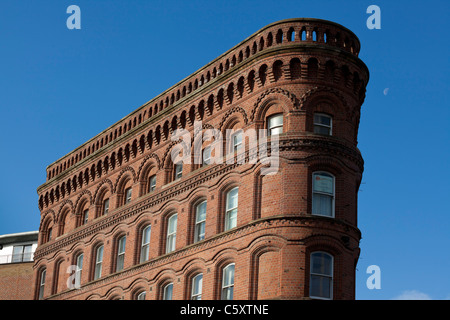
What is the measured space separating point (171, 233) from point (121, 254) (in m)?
4.88

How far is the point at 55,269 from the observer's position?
5128 cm

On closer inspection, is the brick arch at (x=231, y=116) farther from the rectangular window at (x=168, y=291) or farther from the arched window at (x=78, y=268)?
the arched window at (x=78, y=268)

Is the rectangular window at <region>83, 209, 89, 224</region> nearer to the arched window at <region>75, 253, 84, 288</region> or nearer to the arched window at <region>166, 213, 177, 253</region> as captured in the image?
the arched window at <region>75, 253, 84, 288</region>

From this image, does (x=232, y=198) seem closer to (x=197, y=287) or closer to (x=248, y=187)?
(x=248, y=187)

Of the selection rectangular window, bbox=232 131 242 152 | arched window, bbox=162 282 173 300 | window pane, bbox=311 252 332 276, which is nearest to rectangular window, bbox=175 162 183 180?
rectangular window, bbox=232 131 242 152

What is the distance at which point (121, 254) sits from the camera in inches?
1789

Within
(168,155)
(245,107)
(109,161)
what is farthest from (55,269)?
(245,107)

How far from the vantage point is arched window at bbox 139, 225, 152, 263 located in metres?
43.5

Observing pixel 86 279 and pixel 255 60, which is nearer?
pixel 255 60

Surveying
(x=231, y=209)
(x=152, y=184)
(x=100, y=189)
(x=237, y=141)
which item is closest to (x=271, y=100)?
(x=237, y=141)

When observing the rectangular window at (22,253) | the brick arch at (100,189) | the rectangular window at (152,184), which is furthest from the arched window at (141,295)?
the rectangular window at (22,253)

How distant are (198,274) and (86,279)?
10934mm

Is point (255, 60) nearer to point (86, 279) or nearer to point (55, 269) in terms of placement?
point (86, 279)

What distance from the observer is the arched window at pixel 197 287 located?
38.4 meters
